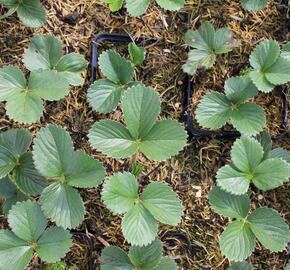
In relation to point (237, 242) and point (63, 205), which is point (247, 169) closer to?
point (237, 242)

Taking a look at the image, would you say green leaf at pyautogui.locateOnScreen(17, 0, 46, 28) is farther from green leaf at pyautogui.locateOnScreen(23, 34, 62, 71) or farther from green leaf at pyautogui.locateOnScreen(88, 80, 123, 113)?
green leaf at pyautogui.locateOnScreen(88, 80, 123, 113)

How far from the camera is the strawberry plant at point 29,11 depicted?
1.46m

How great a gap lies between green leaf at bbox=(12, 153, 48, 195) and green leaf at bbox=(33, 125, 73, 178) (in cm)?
8

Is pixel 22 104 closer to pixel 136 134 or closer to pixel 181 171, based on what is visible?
pixel 136 134

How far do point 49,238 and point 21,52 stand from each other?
2.10 ft

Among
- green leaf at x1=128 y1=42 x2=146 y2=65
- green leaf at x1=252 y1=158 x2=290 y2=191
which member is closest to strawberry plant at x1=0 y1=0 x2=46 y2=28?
green leaf at x1=128 y1=42 x2=146 y2=65

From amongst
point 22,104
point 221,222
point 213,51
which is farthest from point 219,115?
point 22,104

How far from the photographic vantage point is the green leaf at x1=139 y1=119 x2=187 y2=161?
50.6 inches

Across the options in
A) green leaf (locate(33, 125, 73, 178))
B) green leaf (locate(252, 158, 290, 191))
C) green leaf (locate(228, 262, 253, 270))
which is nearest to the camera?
green leaf (locate(33, 125, 73, 178))

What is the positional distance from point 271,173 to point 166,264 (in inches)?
17.4

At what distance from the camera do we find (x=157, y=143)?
1304 millimetres

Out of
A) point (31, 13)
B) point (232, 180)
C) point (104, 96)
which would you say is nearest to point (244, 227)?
point (232, 180)

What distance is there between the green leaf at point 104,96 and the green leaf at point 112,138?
14cm

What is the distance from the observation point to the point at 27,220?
1.32 metres
